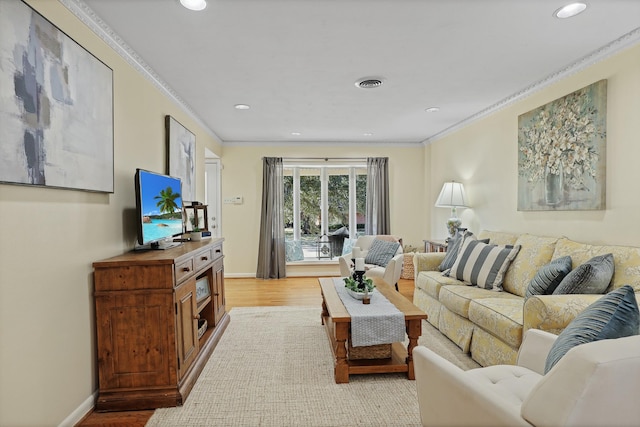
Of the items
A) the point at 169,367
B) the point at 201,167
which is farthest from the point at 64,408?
the point at 201,167

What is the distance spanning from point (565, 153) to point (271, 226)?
436 centimetres

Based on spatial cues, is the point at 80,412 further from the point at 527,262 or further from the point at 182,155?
the point at 527,262

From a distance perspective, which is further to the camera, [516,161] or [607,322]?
[516,161]

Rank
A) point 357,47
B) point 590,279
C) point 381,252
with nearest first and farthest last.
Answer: point 590,279
point 357,47
point 381,252

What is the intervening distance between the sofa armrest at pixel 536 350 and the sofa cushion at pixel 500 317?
1.62 ft

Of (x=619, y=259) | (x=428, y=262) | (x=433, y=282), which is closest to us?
(x=619, y=259)

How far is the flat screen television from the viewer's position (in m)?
2.44

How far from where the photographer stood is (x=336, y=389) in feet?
7.87

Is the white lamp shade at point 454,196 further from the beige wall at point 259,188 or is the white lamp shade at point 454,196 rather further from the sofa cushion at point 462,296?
the sofa cushion at point 462,296

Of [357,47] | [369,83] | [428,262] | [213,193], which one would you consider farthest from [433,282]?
[213,193]

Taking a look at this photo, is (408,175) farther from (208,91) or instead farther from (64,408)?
(64,408)

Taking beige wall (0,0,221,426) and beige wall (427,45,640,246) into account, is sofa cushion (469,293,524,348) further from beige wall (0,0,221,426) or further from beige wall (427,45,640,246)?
beige wall (0,0,221,426)

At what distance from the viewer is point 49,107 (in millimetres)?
1765

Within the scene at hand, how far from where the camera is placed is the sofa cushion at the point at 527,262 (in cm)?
295
